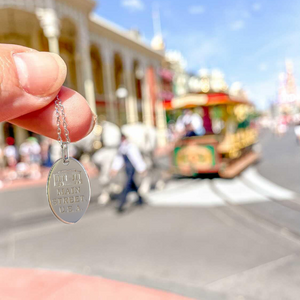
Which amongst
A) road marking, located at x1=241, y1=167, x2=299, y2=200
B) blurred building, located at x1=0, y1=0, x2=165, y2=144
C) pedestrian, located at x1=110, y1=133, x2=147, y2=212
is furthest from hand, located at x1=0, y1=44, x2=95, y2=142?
blurred building, located at x1=0, y1=0, x2=165, y2=144

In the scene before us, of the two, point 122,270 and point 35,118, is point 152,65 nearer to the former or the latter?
point 122,270

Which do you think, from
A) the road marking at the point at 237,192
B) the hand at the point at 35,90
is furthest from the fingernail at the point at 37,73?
the road marking at the point at 237,192

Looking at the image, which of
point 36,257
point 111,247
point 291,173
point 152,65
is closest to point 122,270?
point 111,247

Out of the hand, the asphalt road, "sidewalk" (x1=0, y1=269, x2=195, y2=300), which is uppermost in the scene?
the hand

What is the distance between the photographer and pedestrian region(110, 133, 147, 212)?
585 cm

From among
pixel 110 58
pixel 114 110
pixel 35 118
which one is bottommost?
pixel 35 118

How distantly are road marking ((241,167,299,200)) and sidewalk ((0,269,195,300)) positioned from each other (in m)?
4.15

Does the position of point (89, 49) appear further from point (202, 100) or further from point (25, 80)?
point (25, 80)

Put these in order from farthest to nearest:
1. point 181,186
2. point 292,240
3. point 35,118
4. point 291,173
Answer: point 291,173 < point 181,186 < point 292,240 < point 35,118

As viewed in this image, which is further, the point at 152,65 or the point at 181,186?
the point at 152,65

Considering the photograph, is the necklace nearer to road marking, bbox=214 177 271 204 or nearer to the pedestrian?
the pedestrian

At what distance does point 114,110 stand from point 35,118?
20.4 m

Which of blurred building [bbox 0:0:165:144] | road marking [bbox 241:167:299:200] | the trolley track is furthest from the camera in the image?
blurred building [bbox 0:0:165:144]

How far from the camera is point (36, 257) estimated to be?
384 centimetres
